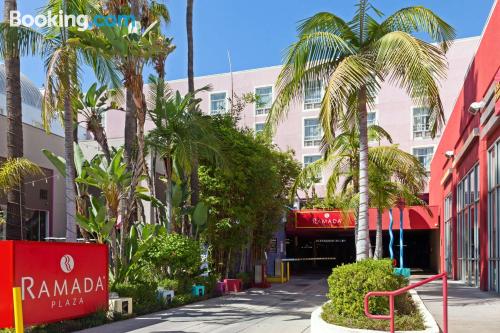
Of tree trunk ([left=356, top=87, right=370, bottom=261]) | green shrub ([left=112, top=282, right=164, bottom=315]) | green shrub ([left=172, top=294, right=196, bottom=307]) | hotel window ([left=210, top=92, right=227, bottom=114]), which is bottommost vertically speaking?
green shrub ([left=172, top=294, right=196, bottom=307])

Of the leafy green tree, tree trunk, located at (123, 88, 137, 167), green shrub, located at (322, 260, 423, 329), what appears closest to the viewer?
green shrub, located at (322, 260, 423, 329)

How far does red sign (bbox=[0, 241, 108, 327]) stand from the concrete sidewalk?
23.7 feet

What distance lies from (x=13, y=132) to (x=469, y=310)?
11.8 metres

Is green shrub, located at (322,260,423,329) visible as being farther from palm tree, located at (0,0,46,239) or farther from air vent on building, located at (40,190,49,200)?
air vent on building, located at (40,190,49,200)

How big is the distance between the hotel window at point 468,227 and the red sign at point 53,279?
45.6 feet

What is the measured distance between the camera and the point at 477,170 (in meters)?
20.4

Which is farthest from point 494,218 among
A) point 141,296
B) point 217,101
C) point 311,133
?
point 217,101

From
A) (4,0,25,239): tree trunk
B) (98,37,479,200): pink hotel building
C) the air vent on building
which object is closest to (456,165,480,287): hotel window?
(4,0,25,239): tree trunk

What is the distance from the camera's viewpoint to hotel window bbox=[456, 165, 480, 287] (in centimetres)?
2092

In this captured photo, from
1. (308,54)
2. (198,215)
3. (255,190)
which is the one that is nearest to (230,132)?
(255,190)

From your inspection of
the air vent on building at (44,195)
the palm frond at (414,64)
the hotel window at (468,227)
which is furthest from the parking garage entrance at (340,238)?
the palm frond at (414,64)

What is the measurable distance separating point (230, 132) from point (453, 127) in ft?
35.2

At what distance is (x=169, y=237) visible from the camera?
17.0m

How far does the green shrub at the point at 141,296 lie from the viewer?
47.0 ft
